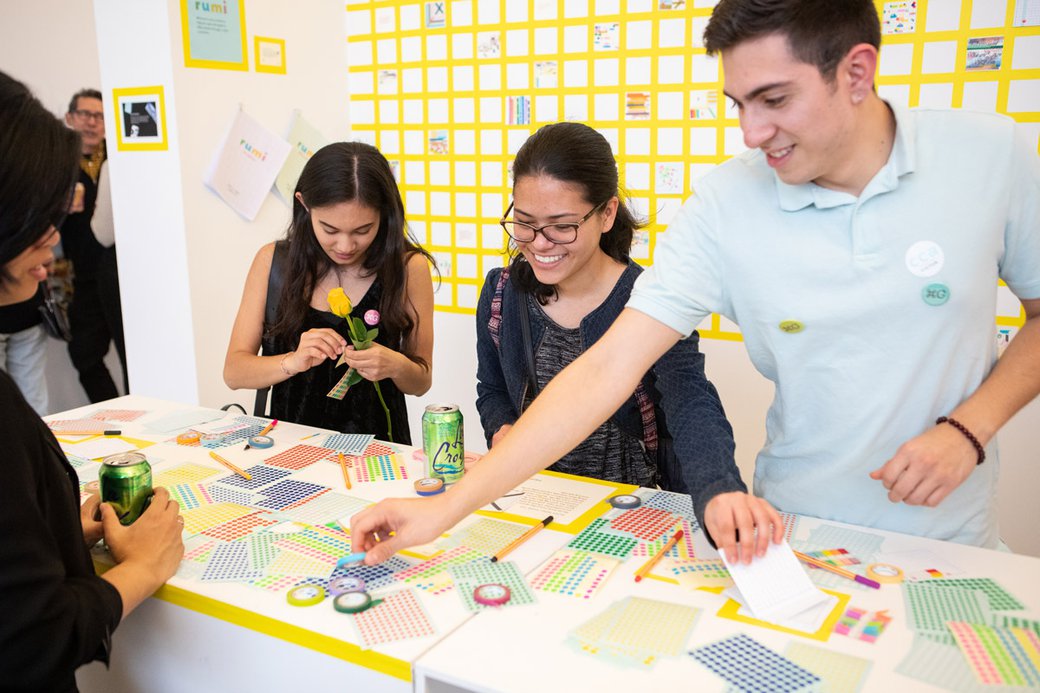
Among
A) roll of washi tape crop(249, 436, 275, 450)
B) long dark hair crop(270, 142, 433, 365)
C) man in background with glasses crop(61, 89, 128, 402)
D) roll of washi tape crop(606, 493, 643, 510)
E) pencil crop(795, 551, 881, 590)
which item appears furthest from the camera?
man in background with glasses crop(61, 89, 128, 402)

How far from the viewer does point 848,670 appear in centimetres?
107

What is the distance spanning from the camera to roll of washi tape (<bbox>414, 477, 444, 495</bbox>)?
5.63 ft

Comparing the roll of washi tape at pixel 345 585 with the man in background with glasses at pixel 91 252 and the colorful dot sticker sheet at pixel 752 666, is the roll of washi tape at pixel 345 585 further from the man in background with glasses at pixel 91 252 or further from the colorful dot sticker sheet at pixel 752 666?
the man in background with glasses at pixel 91 252

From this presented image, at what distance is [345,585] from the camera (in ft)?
4.34

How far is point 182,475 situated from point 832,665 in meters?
1.36

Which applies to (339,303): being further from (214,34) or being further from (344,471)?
(214,34)

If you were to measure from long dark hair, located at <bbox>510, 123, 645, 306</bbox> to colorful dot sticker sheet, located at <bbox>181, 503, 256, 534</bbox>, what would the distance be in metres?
0.83

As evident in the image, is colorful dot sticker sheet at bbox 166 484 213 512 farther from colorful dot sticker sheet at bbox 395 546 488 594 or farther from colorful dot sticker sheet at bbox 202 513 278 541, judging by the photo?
colorful dot sticker sheet at bbox 395 546 488 594

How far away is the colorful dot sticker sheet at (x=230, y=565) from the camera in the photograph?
4.51 feet

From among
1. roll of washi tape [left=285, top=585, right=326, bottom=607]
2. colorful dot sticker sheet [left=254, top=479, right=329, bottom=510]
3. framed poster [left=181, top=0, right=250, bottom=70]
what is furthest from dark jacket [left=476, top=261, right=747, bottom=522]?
framed poster [left=181, top=0, right=250, bottom=70]

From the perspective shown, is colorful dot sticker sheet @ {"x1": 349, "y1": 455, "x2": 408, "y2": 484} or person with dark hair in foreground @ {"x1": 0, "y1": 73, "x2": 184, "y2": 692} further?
colorful dot sticker sheet @ {"x1": 349, "y1": 455, "x2": 408, "y2": 484}

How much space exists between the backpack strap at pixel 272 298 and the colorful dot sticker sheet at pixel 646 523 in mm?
1257

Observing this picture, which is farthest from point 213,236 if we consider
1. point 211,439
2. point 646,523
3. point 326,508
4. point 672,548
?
point 672,548

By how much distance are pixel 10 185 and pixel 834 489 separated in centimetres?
136
